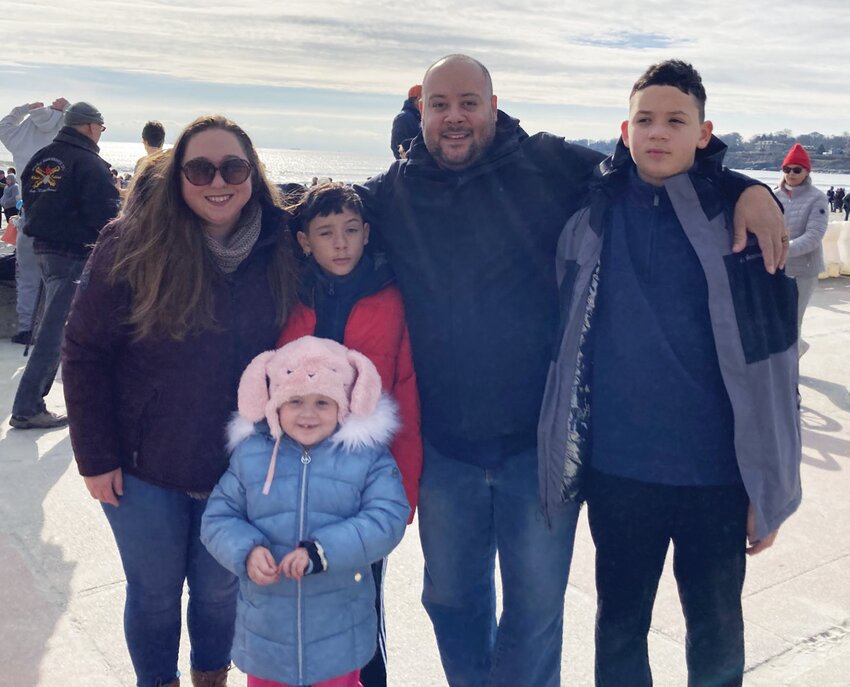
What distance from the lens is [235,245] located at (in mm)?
2389

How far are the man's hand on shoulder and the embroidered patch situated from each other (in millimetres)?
4813

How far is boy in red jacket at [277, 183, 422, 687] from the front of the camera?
7.90 feet

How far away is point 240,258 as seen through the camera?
2389 mm

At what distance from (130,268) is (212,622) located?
118 cm

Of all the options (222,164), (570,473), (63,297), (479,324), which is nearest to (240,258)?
(222,164)

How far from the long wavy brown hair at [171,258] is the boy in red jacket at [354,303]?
83mm

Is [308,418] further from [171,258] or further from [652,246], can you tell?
[652,246]

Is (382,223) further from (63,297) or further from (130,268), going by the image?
(63,297)

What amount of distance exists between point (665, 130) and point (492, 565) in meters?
1.44

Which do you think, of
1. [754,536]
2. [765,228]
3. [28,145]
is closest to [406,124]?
[765,228]

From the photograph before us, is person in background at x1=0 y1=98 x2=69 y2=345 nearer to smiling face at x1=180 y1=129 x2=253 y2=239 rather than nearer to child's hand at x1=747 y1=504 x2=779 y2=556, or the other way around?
smiling face at x1=180 y1=129 x2=253 y2=239

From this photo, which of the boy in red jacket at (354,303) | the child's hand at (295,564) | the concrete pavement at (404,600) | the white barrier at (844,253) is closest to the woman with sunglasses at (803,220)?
the concrete pavement at (404,600)

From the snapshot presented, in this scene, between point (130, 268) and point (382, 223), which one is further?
point (382, 223)

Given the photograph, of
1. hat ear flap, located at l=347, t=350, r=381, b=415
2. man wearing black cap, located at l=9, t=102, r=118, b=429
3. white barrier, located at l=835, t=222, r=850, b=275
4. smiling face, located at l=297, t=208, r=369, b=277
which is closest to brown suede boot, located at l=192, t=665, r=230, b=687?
hat ear flap, located at l=347, t=350, r=381, b=415
